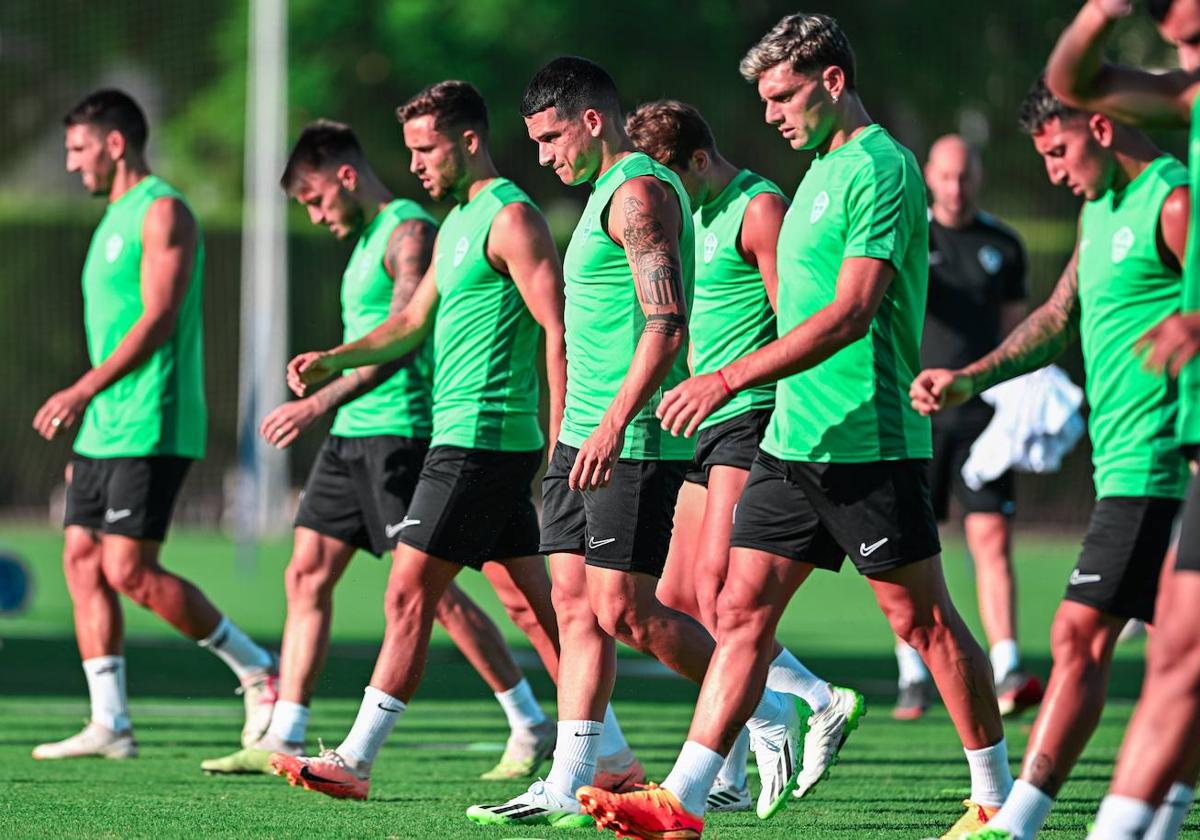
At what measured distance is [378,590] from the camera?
17250mm

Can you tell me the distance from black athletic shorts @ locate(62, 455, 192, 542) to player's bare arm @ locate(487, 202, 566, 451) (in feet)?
6.61

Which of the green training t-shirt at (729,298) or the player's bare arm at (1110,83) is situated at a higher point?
the player's bare arm at (1110,83)

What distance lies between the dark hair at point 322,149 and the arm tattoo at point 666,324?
2609mm

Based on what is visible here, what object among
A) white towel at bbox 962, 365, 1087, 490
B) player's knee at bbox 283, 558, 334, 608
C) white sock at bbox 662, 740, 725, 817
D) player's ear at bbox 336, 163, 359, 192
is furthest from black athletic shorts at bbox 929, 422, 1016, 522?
white sock at bbox 662, 740, 725, 817

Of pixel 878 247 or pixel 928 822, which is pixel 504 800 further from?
pixel 878 247

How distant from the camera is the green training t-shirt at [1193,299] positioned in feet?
14.8

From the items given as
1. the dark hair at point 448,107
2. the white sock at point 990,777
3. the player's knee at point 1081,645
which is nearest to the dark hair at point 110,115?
the dark hair at point 448,107

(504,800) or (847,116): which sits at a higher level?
(847,116)

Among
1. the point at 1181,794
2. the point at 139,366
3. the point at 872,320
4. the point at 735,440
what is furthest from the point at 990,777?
the point at 139,366

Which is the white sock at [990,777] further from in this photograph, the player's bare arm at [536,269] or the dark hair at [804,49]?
the dark hair at [804,49]

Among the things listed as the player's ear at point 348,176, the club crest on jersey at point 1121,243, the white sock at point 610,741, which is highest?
the player's ear at point 348,176

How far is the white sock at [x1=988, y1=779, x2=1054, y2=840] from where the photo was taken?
17.4 ft

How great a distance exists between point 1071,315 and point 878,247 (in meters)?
0.56

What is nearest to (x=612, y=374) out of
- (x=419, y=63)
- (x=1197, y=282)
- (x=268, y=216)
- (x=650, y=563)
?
(x=650, y=563)
